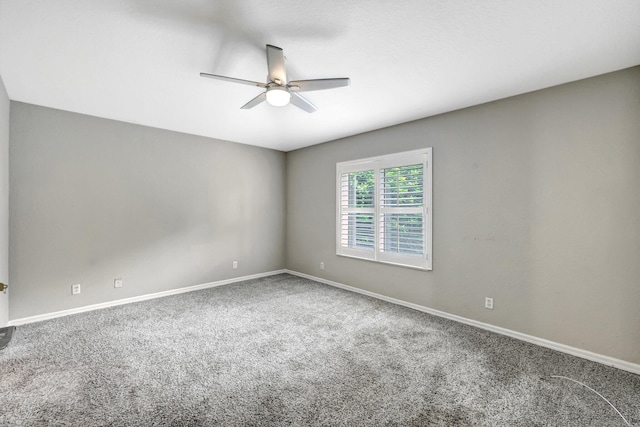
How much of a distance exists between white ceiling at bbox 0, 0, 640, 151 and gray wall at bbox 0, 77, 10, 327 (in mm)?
225

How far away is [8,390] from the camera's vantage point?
1979 millimetres

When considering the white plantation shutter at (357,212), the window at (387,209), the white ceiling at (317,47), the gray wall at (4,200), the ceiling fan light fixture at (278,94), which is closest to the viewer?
the white ceiling at (317,47)

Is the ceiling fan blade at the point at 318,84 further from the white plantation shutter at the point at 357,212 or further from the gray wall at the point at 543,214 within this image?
the white plantation shutter at the point at 357,212

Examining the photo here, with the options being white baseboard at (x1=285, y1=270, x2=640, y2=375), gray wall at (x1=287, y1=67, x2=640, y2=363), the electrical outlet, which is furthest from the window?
the electrical outlet

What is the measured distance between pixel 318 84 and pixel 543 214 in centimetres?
240

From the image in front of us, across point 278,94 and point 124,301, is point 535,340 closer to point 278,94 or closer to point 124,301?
point 278,94

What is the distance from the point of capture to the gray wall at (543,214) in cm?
235

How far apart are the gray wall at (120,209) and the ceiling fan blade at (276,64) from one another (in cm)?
281

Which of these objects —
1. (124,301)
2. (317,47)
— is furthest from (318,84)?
(124,301)

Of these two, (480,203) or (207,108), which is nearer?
(480,203)

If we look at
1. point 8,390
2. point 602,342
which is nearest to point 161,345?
point 8,390

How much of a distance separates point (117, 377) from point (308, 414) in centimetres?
149

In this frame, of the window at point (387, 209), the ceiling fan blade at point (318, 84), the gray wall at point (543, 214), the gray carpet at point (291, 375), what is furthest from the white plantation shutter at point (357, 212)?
the ceiling fan blade at point (318, 84)

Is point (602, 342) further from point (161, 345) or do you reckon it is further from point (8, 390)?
point (8, 390)
